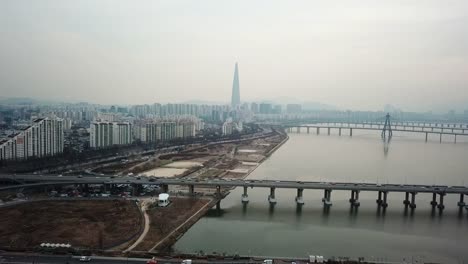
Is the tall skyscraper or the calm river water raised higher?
the tall skyscraper

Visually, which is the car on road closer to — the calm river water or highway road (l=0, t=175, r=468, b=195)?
the calm river water

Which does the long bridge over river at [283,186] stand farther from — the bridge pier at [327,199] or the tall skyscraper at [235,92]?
the tall skyscraper at [235,92]

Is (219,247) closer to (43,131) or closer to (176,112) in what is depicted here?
(43,131)

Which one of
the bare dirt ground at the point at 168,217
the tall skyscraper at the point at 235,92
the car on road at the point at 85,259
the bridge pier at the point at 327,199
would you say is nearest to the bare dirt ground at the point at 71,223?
the bare dirt ground at the point at 168,217

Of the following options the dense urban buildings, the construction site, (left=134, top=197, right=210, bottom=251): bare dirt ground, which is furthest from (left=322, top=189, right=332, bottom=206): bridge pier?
the dense urban buildings

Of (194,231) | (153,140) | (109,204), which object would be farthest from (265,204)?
(153,140)

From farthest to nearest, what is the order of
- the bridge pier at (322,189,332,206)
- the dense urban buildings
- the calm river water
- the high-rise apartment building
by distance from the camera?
1. the high-rise apartment building
2. the dense urban buildings
3. the bridge pier at (322,189,332,206)
4. the calm river water
